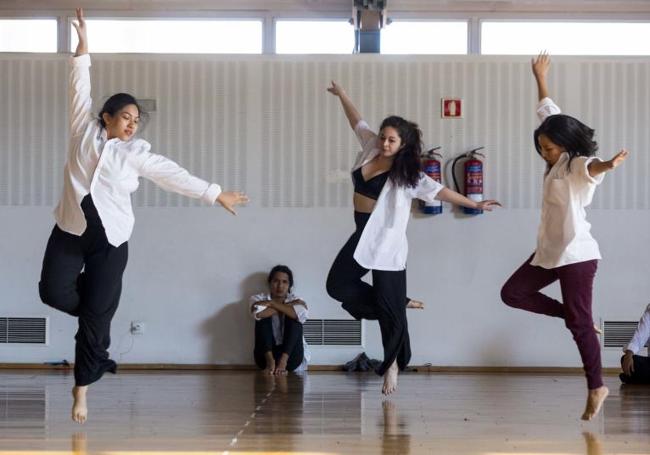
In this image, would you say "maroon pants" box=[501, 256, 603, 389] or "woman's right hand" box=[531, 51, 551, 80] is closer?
"maroon pants" box=[501, 256, 603, 389]

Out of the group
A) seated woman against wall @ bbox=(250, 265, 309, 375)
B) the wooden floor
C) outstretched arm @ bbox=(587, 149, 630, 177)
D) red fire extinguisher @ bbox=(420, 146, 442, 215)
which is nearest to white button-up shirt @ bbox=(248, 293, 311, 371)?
seated woman against wall @ bbox=(250, 265, 309, 375)

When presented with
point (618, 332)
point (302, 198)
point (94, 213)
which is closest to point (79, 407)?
point (94, 213)

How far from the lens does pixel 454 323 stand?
293 inches

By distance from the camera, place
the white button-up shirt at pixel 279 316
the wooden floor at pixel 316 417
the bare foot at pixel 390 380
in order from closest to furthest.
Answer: the wooden floor at pixel 316 417, the bare foot at pixel 390 380, the white button-up shirt at pixel 279 316

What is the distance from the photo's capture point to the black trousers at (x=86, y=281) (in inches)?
159

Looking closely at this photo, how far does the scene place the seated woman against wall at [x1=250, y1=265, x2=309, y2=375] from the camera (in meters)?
7.07

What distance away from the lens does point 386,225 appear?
5020 mm

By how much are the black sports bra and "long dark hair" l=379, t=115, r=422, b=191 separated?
0.05 meters

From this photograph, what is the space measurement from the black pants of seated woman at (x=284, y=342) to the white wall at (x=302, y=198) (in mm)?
284

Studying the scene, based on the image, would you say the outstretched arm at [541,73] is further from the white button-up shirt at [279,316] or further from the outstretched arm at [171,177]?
the white button-up shirt at [279,316]

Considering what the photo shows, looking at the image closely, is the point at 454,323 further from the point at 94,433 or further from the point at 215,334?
the point at 94,433

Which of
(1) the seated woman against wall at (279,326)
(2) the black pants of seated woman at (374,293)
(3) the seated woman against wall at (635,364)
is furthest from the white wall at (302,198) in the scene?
(2) the black pants of seated woman at (374,293)

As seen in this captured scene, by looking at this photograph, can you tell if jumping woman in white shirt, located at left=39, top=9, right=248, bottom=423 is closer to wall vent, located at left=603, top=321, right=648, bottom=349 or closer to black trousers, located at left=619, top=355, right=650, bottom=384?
black trousers, located at left=619, top=355, right=650, bottom=384

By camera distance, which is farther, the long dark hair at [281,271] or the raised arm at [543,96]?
the long dark hair at [281,271]
